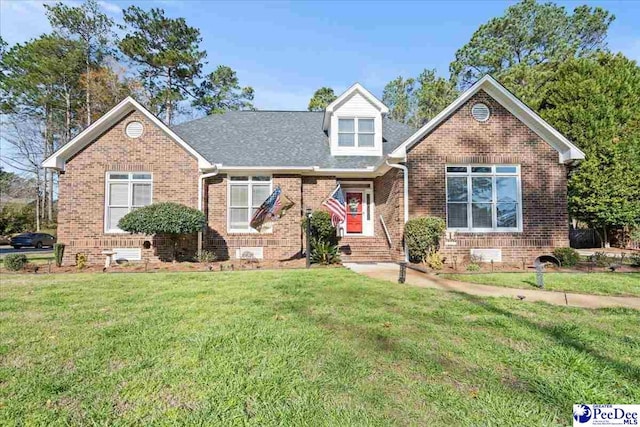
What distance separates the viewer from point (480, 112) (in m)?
11.6

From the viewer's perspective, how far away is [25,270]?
966cm

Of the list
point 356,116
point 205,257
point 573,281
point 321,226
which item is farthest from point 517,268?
point 205,257

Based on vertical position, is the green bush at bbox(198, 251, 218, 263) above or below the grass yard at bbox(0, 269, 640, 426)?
above

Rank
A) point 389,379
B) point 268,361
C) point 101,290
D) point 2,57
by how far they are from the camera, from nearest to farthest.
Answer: point 389,379
point 268,361
point 101,290
point 2,57

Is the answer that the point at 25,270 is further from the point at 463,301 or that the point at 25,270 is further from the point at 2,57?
the point at 2,57

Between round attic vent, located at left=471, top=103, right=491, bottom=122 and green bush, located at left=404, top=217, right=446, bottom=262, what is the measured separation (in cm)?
382

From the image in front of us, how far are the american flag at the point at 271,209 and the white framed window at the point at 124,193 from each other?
3839 millimetres

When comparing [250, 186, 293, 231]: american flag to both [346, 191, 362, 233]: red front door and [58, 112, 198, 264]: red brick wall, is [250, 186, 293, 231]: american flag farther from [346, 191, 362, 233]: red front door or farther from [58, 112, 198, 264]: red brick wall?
[346, 191, 362, 233]: red front door

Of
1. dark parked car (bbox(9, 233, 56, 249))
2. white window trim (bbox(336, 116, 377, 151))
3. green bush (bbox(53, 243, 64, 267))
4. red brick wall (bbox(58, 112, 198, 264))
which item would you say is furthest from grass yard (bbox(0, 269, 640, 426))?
dark parked car (bbox(9, 233, 56, 249))

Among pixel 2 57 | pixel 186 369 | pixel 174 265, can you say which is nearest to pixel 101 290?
pixel 174 265

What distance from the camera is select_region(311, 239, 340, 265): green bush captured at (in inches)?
428

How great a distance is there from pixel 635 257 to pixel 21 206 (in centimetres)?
4683

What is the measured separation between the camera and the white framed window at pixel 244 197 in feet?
42.1

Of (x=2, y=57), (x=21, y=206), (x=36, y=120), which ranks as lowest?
(x=21, y=206)
